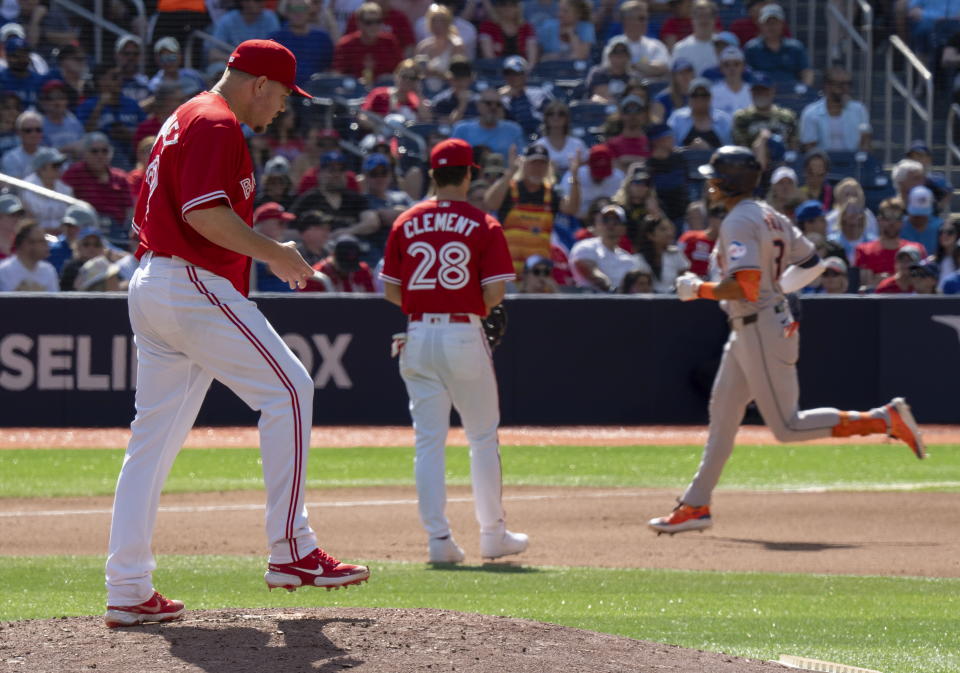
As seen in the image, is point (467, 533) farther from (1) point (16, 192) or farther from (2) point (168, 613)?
(1) point (16, 192)

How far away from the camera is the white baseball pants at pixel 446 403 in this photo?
25.1 ft

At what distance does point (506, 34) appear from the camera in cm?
1922

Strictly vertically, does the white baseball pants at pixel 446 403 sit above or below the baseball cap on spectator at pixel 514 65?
below

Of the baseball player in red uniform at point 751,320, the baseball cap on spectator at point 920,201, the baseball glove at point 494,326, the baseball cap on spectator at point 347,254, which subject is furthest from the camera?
the baseball cap on spectator at point 920,201

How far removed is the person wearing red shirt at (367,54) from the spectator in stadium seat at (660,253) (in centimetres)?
453

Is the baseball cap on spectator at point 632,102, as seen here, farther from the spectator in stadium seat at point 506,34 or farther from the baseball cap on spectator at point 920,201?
the baseball cap on spectator at point 920,201

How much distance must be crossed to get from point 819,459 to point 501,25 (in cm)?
821

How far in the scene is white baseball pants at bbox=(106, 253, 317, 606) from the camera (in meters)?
4.98

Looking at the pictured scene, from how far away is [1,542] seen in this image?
28.2 ft

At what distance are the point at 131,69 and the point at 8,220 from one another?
3444mm

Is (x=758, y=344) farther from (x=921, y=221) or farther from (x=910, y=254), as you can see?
(x=921, y=221)

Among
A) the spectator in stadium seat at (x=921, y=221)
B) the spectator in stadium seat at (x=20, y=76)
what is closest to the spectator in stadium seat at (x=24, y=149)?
the spectator in stadium seat at (x=20, y=76)

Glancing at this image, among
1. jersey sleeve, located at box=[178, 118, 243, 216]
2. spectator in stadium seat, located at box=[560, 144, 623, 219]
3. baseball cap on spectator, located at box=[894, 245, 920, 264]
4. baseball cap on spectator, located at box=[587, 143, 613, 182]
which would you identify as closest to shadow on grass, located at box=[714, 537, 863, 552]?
jersey sleeve, located at box=[178, 118, 243, 216]

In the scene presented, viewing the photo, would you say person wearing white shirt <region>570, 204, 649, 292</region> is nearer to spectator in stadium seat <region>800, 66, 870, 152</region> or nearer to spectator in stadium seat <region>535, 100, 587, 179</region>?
spectator in stadium seat <region>535, 100, 587, 179</region>
